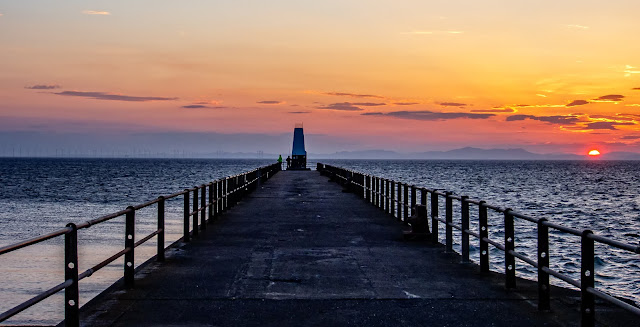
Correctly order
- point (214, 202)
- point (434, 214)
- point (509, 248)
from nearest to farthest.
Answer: point (509, 248) → point (434, 214) → point (214, 202)

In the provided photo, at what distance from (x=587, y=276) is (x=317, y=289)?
3747 mm

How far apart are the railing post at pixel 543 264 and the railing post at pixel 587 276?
96cm

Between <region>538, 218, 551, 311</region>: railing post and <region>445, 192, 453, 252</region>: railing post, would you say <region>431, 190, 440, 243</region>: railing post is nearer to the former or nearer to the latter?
<region>445, 192, 453, 252</region>: railing post

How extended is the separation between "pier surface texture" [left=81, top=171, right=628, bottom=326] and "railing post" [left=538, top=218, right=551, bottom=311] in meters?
0.16

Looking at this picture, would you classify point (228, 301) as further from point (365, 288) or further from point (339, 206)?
point (339, 206)

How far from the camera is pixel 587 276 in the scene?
6605 millimetres

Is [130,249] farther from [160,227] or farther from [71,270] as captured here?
[71,270]

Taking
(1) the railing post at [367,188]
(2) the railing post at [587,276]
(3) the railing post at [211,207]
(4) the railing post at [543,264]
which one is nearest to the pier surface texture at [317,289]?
(4) the railing post at [543,264]

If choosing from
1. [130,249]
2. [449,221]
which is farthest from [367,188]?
[130,249]

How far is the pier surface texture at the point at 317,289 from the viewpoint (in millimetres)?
7520

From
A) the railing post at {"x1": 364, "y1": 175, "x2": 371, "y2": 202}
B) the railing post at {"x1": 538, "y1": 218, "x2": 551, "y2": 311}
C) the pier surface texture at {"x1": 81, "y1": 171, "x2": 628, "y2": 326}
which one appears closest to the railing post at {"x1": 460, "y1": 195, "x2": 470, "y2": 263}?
the pier surface texture at {"x1": 81, "y1": 171, "x2": 628, "y2": 326}

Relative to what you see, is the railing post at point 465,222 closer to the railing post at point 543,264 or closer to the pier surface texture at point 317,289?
the pier surface texture at point 317,289

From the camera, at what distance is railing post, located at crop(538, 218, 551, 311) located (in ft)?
25.2

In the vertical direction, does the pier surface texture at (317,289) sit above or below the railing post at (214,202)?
below
